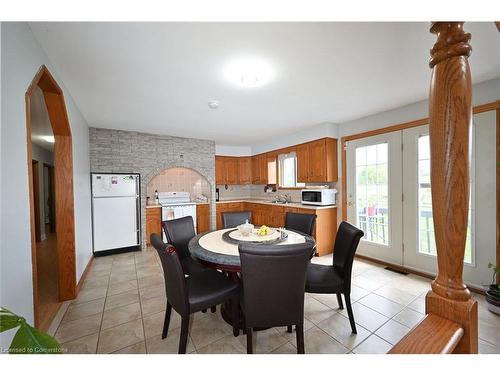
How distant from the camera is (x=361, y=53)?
1.83m

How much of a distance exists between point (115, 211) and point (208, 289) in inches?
129

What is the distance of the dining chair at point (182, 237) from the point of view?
8.10 ft

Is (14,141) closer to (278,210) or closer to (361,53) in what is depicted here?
(361,53)

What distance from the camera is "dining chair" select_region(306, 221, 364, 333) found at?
74.2 inches

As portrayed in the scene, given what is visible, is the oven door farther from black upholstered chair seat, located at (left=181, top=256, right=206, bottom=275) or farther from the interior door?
black upholstered chair seat, located at (left=181, top=256, right=206, bottom=275)

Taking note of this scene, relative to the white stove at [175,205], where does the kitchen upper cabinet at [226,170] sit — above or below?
above

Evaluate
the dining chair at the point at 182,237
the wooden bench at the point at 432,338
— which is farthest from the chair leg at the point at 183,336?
the wooden bench at the point at 432,338

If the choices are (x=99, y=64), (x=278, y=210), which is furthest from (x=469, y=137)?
(x=278, y=210)

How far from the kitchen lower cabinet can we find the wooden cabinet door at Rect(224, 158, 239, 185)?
217cm

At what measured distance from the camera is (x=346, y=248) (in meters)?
1.97

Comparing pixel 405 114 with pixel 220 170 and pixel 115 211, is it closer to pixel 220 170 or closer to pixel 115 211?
pixel 220 170

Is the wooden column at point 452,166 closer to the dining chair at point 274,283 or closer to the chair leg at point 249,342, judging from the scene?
the dining chair at point 274,283

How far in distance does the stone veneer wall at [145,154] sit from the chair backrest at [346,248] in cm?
379
